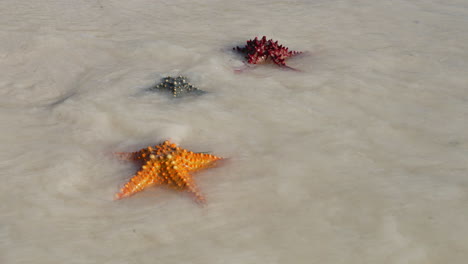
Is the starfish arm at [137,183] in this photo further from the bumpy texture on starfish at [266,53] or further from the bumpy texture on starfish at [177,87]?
the bumpy texture on starfish at [266,53]

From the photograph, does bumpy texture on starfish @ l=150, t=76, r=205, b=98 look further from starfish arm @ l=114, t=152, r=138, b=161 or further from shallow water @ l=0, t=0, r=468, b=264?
starfish arm @ l=114, t=152, r=138, b=161

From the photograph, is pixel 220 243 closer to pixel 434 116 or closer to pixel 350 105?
pixel 350 105

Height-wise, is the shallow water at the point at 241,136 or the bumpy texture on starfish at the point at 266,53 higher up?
the bumpy texture on starfish at the point at 266,53

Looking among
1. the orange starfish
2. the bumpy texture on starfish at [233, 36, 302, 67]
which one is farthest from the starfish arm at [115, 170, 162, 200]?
the bumpy texture on starfish at [233, 36, 302, 67]

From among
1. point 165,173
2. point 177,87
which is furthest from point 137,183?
point 177,87

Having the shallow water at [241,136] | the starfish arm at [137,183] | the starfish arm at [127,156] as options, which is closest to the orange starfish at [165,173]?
the starfish arm at [137,183]

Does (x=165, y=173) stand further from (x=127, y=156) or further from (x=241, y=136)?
(x=241, y=136)
